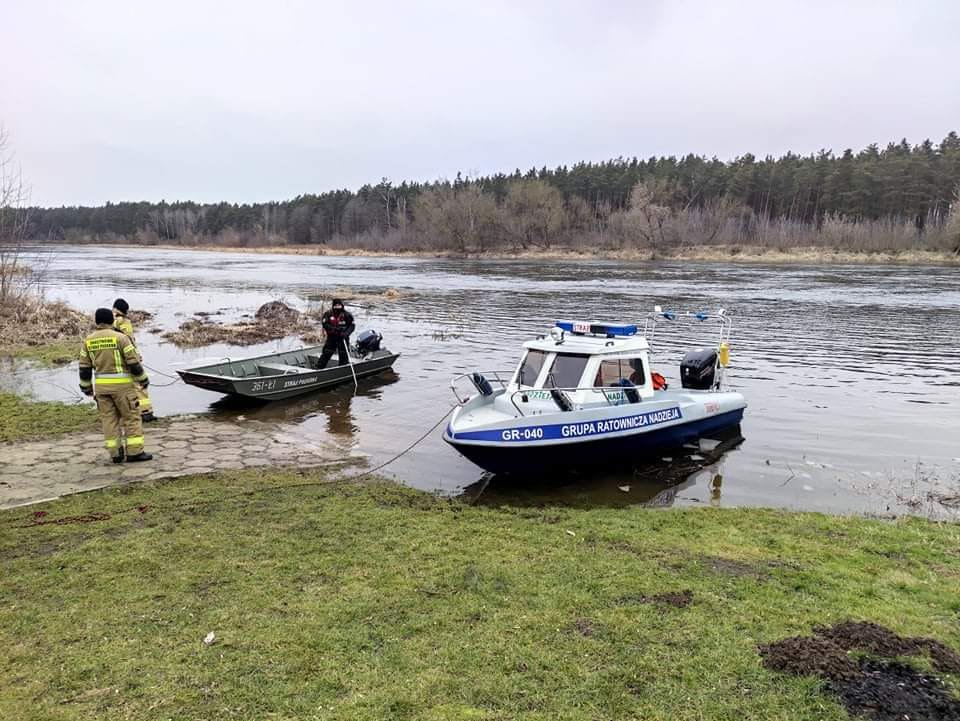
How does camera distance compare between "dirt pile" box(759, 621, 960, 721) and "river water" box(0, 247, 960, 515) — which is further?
"river water" box(0, 247, 960, 515)

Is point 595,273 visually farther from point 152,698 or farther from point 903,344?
point 152,698

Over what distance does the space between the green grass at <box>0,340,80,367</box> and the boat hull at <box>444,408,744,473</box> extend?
13463 mm

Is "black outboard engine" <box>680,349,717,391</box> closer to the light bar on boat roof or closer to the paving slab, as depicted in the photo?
the light bar on boat roof

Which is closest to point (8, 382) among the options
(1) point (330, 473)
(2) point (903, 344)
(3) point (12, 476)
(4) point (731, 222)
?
(3) point (12, 476)

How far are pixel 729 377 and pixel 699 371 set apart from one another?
5841 millimetres

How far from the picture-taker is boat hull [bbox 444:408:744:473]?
9.59m

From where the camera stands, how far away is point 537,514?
824 cm

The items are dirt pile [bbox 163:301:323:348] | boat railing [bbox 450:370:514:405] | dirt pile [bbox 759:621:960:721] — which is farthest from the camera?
dirt pile [bbox 163:301:323:348]

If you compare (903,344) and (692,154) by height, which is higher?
(692,154)

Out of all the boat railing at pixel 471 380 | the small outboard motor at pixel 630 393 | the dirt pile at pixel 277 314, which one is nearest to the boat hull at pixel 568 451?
the small outboard motor at pixel 630 393

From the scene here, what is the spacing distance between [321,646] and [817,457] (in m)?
10.1

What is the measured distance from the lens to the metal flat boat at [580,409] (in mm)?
9656

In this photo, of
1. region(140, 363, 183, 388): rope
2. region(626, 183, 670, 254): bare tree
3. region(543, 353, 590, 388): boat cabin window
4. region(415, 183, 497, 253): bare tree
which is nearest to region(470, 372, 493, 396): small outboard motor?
region(543, 353, 590, 388): boat cabin window

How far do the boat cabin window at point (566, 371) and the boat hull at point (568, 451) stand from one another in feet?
3.92
